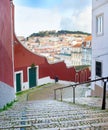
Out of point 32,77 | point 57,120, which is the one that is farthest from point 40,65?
point 57,120

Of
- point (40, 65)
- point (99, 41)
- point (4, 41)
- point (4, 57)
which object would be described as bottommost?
point (40, 65)

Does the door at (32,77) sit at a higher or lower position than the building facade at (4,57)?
lower

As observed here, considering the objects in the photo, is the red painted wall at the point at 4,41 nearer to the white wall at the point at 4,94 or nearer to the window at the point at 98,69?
the white wall at the point at 4,94

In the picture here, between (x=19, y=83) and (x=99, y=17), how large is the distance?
942 centimetres

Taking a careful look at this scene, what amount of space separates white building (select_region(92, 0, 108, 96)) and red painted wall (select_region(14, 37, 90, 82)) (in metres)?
7.56

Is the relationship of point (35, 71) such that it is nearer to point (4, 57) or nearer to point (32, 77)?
point (32, 77)

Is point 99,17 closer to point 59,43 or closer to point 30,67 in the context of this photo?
point 30,67

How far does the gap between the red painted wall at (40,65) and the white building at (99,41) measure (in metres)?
7.56

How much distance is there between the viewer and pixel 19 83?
64.5 ft

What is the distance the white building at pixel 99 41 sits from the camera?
11844mm

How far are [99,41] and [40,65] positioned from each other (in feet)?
35.8

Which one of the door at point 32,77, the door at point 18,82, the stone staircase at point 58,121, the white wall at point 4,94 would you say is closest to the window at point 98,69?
the white wall at point 4,94

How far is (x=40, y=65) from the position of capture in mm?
22844

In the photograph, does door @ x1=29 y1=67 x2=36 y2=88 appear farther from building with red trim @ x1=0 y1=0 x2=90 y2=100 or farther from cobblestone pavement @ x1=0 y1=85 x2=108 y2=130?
cobblestone pavement @ x1=0 y1=85 x2=108 y2=130
